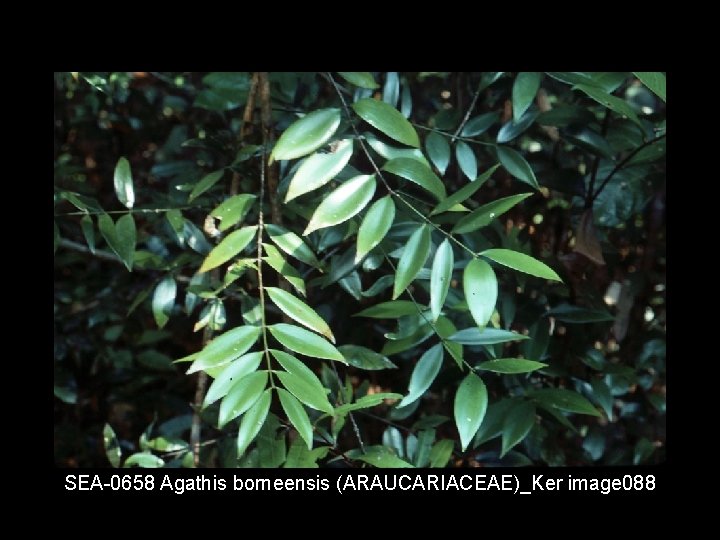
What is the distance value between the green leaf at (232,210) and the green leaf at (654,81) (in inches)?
19.0

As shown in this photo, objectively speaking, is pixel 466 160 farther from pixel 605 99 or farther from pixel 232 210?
pixel 232 210

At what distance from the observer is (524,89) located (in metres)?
0.97

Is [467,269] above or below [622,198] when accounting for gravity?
below

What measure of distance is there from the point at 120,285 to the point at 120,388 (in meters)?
0.22

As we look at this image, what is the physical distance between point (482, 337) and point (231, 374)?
31cm

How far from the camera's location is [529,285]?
1.22 metres

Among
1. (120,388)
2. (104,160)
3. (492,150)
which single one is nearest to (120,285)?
(120,388)

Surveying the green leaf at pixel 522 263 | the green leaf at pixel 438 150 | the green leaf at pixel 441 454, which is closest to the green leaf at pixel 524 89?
the green leaf at pixel 438 150

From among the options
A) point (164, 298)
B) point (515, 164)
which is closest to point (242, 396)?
point (164, 298)

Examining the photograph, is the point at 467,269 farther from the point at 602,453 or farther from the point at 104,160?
the point at 104,160

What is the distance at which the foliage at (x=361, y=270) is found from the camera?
0.84 m

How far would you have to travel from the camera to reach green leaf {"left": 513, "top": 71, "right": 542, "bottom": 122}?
0.96 metres

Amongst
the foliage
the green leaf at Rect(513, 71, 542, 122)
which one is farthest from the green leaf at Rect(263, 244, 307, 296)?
the green leaf at Rect(513, 71, 542, 122)

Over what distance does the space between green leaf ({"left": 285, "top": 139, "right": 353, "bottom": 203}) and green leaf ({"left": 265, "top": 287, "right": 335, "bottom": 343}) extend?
113 millimetres
